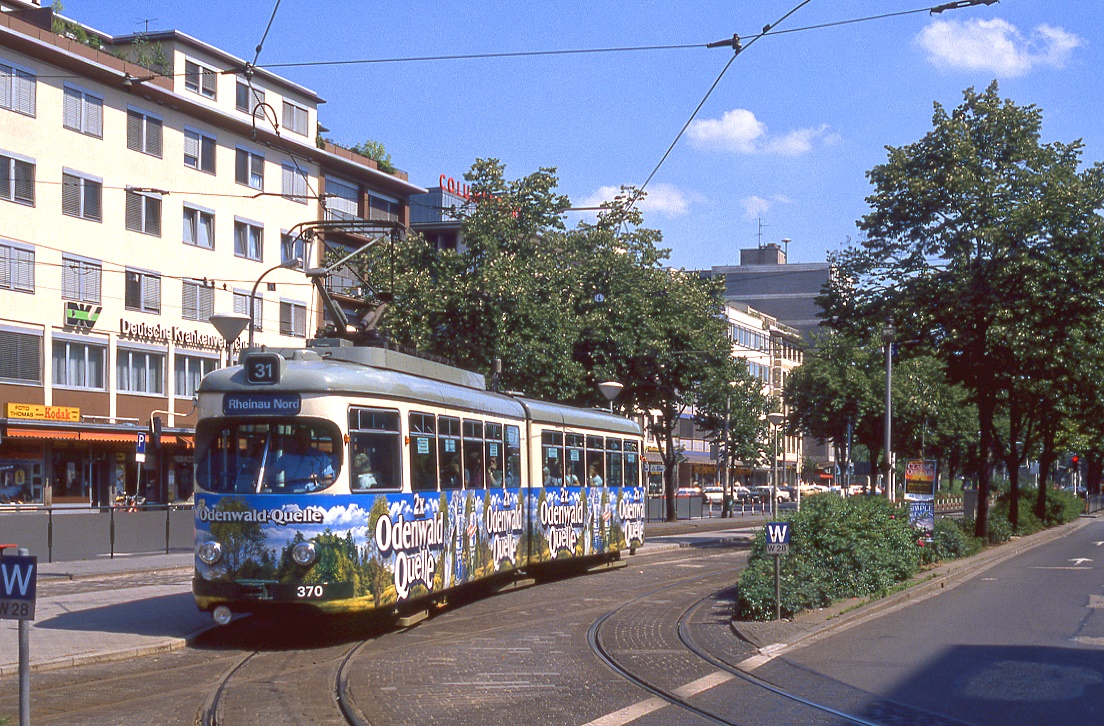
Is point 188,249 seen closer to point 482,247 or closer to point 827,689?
point 482,247

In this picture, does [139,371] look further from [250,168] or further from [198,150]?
[250,168]

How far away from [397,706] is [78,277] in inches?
1445

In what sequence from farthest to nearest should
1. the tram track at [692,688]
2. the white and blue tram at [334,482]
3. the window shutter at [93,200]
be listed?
the window shutter at [93,200] < the white and blue tram at [334,482] < the tram track at [692,688]

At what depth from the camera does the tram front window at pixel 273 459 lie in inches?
551

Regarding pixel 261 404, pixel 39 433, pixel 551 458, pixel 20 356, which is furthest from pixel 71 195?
pixel 261 404

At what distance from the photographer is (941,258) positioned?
1221 inches

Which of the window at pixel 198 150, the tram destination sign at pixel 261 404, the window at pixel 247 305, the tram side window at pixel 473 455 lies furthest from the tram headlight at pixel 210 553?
the window at pixel 247 305

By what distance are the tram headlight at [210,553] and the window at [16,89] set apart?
30.6m

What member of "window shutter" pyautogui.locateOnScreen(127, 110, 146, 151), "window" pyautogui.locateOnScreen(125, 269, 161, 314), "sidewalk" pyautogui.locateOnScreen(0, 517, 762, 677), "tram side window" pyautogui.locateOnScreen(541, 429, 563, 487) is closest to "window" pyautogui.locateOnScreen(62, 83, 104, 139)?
"window shutter" pyautogui.locateOnScreen(127, 110, 146, 151)

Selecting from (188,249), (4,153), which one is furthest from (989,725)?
(188,249)

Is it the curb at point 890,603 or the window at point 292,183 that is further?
the window at point 292,183

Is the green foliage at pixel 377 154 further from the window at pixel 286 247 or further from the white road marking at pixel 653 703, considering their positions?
the white road marking at pixel 653 703

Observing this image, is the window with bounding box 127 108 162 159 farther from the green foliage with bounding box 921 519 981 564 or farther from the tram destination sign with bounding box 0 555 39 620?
the tram destination sign with bounding box 0 555 39 620

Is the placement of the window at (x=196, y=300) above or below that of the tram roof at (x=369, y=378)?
above
